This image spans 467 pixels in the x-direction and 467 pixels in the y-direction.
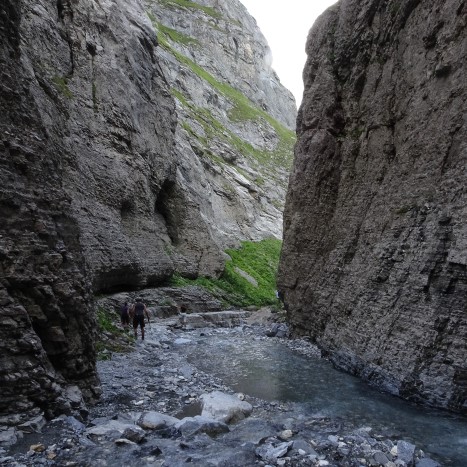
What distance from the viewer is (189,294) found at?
29.5 meters

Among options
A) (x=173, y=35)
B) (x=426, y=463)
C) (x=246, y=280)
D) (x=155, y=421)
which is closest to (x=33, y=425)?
(x=155, y=421)

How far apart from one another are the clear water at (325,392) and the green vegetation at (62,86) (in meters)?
15.4

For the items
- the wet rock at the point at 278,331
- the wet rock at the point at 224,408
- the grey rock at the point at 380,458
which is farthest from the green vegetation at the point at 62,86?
the grey rock at the point at 380,458

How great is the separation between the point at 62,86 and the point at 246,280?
69.0 feet

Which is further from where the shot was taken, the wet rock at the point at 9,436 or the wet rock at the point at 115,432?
the wet rock at the point at 115,432

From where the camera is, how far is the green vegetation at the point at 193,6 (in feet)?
321

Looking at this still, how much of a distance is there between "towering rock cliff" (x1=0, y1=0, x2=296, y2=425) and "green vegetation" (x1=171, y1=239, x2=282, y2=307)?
1.23 meters

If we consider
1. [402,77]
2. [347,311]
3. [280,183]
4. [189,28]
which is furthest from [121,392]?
[189,28]

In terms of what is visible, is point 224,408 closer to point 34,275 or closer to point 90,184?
point 34,275

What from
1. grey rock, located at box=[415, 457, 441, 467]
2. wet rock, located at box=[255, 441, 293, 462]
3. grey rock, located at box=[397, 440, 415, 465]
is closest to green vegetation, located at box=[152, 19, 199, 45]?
wet rock, located at box=[255, 441, 293, 462]

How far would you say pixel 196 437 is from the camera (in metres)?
8.57

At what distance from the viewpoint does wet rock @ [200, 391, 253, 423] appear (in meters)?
10.0

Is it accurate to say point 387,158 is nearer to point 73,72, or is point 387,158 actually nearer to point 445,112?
point 445,112

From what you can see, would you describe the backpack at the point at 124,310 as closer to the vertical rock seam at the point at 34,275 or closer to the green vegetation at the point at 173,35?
the vertical rock seam at the point at 34,275
